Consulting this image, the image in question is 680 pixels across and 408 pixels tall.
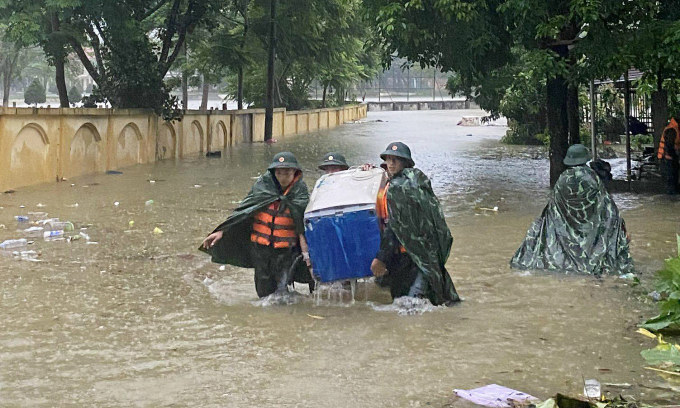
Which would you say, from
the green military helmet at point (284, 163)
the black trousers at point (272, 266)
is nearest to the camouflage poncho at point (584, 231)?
the black trousers at point (272, 266)

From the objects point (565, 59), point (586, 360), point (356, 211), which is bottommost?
point (586, 360)

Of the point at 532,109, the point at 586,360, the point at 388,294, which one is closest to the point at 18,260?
the point at 388,294

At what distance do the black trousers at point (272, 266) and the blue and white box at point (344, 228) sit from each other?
1.45 feet

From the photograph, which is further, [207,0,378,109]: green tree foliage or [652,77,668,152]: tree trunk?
[207,0,378,109]: green tree foliage

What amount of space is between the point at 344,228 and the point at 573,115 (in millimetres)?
11023

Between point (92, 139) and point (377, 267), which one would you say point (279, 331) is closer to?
point (377, 267)

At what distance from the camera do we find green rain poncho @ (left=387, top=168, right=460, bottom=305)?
8.09 m

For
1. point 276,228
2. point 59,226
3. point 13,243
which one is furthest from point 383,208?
point 59,226

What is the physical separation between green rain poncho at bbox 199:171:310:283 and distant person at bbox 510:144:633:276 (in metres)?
2.73

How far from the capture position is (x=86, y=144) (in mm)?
20188

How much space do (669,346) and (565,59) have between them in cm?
903

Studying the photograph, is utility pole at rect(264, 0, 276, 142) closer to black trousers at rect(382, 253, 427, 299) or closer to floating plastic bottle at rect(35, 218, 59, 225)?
floating plastic bottle at rect(35, 218, 59, 225)

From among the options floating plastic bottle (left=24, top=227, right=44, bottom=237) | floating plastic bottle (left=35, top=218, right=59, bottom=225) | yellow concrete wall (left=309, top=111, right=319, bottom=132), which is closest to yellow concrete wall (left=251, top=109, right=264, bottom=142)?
yellow concrete wall (left=309, top=111, right=319, bottom=132)

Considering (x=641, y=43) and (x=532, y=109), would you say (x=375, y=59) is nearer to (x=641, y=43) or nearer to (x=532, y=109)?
(x=532, y=109)
